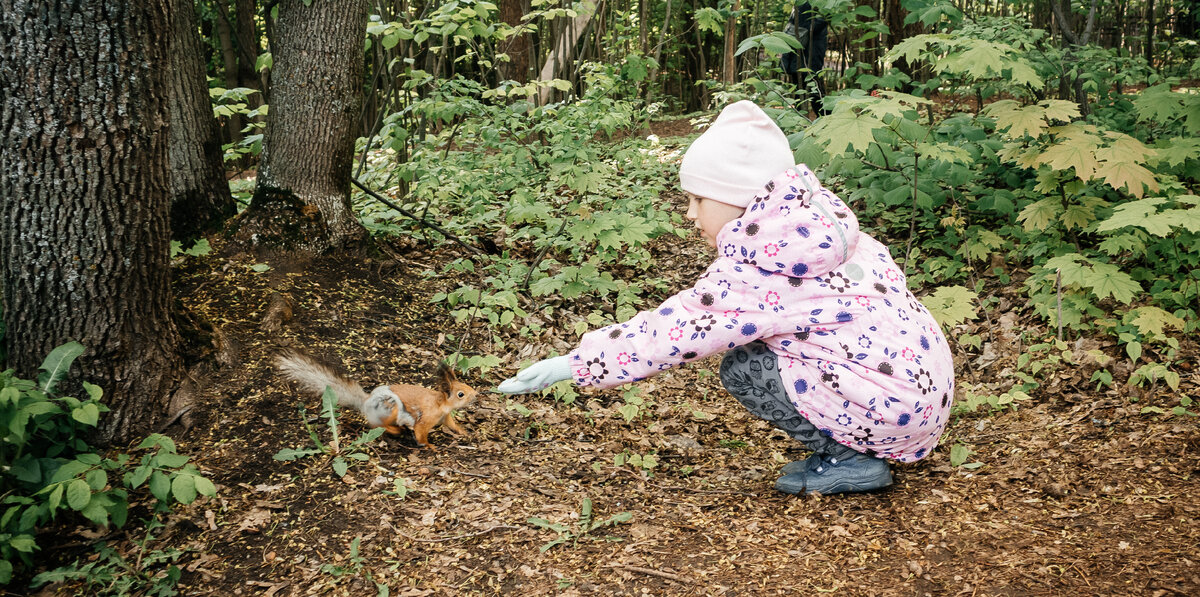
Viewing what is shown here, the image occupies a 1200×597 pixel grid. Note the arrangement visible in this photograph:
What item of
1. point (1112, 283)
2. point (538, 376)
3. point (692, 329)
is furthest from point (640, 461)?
point (1112, 283)

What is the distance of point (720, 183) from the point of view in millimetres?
2197

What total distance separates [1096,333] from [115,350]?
4222 millimetres

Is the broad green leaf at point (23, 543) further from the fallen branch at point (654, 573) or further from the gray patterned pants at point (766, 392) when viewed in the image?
the gray patterned pants at point (766, 392)

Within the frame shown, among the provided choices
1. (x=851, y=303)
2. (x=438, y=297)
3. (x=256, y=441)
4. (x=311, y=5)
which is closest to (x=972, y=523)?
(x=851, y=303)

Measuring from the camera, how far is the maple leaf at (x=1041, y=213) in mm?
3787

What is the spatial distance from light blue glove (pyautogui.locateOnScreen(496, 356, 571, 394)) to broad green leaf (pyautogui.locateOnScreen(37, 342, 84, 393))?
4.61 ft

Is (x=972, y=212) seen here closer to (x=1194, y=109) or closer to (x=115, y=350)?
(x=1194, y=109)

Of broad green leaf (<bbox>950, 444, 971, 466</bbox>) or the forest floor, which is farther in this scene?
broad green leaf (<bbox>950, 444, 971, 466</bbox>)

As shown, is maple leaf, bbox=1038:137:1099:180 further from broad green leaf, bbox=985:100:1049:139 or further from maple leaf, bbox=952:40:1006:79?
maple leaf, bbox=952:40:1006:79

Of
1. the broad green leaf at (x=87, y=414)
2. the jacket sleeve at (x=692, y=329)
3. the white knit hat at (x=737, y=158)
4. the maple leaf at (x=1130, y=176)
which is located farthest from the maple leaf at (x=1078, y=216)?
the broad green leaf at (x=87, y=414)

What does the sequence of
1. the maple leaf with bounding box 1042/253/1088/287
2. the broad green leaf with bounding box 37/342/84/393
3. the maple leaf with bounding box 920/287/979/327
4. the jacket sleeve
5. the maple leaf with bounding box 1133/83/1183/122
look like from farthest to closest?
the maple leaf with bounding box 1133/83/1183/122 < the maple leaf with bounding box 920/287/979/327 < the maple leaf with bounding box 1042/253/1088/287 < the broad green leaf with bounding box 37/342/84/393 < the jacket sleeve

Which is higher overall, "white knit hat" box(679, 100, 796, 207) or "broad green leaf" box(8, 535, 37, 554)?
"white knit hat" box(679, 100, 796, 207)

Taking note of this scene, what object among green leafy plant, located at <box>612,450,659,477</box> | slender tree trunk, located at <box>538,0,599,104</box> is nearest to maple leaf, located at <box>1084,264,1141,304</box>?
green leafy plant, located at <box>612,450,659,477</box>

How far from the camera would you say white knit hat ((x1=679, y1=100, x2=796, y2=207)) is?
7.08 ft
